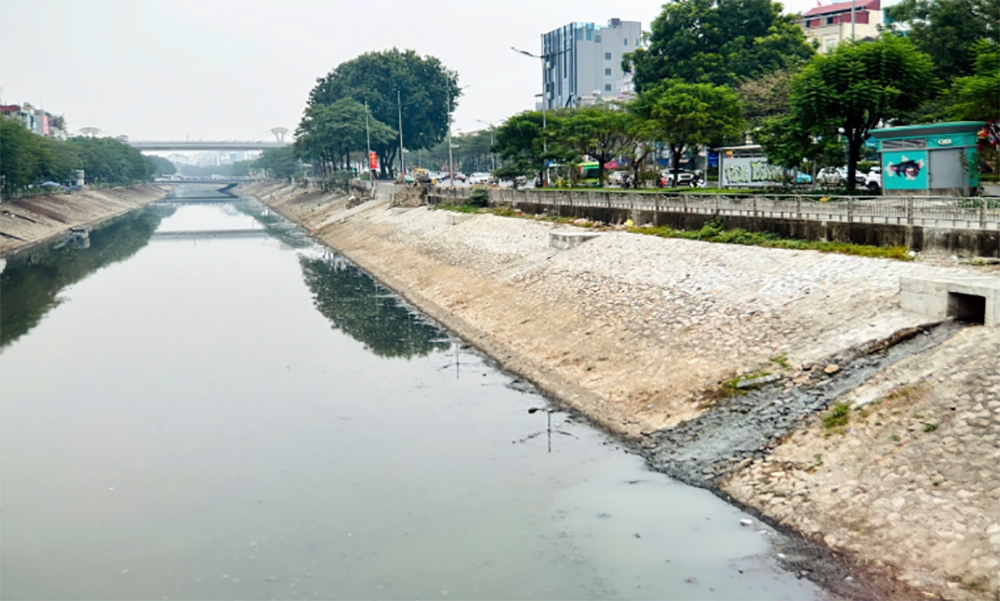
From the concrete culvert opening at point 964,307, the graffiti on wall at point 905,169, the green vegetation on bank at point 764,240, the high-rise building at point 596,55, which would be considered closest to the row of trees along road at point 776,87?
the graffiti on wall at point 905,169

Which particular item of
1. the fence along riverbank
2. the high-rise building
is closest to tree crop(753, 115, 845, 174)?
the fence along riverbank

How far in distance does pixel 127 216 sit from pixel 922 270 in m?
119

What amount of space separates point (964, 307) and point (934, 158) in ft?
45.8

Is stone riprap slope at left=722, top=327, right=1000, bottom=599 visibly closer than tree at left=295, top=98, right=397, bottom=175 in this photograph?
Yes

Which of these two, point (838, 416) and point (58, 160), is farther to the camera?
point (58, 160)

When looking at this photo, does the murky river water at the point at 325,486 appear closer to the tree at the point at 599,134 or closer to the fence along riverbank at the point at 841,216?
the fence along riverbank at the point at 841,216

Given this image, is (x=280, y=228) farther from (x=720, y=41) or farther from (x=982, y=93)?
(x=982, y=93)

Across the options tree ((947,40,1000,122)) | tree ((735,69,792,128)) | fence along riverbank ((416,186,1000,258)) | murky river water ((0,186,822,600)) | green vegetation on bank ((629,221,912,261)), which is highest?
tree ((735,69,792,128))

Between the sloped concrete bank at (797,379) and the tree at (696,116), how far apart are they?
15146mm

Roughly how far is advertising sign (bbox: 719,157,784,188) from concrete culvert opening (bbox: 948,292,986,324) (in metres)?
26.0

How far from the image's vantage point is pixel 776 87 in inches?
2188

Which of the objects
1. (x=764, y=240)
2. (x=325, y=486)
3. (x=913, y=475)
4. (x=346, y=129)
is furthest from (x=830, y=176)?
(x=346, y=129)

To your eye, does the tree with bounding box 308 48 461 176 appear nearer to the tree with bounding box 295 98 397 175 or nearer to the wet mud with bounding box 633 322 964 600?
the tree with bounding box 295 98 397 175

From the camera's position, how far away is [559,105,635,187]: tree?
55.9 meters
